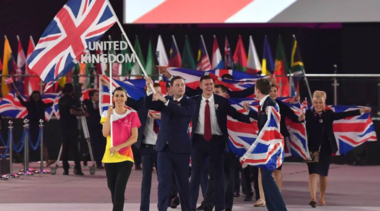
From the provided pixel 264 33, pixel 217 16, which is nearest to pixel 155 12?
pixel 217 16

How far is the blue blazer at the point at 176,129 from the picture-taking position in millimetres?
13586

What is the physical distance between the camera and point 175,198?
15.9 metres

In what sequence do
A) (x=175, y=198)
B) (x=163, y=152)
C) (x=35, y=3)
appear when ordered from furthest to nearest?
1. (x=35, y=3)
2. (x=175, y=198)
3. (x=163, y=152)

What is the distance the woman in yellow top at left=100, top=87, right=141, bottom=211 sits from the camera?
1302cm

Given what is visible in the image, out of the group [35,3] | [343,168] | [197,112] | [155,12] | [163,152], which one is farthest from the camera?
[35,3]

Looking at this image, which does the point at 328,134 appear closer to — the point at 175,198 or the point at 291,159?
the point at 175,198

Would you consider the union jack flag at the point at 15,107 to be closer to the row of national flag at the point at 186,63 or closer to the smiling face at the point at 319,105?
the row of national flag at the point at 186,63

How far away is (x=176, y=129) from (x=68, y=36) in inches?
88.3

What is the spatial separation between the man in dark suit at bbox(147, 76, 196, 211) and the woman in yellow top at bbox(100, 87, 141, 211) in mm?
502

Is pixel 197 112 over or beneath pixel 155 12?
beneath

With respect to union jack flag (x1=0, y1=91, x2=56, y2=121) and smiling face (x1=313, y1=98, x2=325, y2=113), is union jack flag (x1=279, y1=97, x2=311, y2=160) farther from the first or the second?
union jack flag (x1=0, y1=91, x2=56, y2=121)

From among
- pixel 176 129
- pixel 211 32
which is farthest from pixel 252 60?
pixel 176 129

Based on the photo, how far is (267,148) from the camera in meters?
13.8

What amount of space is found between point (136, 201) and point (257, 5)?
11.6 meters
